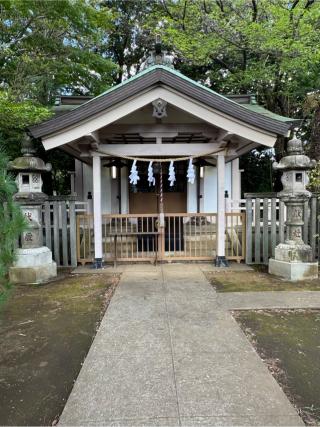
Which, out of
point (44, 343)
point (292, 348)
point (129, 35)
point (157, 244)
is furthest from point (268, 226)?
point (129, 35)

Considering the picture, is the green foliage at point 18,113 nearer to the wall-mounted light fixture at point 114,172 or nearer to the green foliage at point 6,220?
the green foliage at point 6,220

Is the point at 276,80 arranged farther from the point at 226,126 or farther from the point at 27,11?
the point at 27,11

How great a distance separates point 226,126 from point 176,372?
16.0 feet

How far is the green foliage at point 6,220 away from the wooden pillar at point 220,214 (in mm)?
4774

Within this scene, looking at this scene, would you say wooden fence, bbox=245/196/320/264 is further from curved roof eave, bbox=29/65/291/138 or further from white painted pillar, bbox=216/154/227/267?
curved roof eave, bbox=29/65/291/138

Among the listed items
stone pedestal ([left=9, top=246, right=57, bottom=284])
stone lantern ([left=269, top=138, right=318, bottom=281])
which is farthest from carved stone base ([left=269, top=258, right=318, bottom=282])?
stone pedestal ([left=9, top=246, right=57, bottom=284])

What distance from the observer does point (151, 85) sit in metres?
5.92

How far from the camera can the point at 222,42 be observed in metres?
12.0

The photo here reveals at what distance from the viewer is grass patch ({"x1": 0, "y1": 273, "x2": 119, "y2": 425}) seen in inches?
93.8

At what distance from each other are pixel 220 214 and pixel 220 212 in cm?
5

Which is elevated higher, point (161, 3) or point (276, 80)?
point (161, 3)

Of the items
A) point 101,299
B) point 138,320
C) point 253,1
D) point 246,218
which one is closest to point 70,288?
point 101,299

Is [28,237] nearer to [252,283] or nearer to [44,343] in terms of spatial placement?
[44,343]

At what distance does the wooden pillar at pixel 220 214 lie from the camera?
6.87 m
